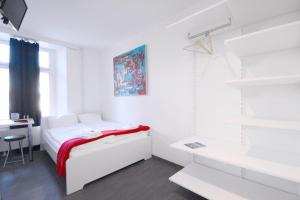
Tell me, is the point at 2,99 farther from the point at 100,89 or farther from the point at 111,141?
the point at 111,141

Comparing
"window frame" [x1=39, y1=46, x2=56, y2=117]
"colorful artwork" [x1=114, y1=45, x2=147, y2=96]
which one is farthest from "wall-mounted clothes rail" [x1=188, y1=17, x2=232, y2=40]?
"window frame" [x1=39, y1=46, x2=56, y2=117]

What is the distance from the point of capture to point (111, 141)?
2285mm

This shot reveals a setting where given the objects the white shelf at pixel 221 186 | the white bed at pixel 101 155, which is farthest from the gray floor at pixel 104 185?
the white shelf at pixel 221 186

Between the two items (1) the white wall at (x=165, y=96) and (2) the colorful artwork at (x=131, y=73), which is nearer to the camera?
(1) the white wall at (x=165, y=96)

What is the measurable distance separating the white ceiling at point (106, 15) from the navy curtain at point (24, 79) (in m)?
0.38

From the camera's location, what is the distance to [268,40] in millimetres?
1252

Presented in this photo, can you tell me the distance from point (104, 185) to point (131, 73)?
2.08 meters

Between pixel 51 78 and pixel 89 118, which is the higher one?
Result: pixel 51 78

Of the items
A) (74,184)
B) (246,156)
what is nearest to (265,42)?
(246,156)

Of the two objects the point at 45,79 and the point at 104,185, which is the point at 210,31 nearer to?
the point at 104,185

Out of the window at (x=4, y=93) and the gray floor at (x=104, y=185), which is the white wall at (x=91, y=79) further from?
the gray floor at (x=104, y=185)

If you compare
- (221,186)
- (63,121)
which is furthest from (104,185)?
(63,121)

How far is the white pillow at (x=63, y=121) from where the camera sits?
10.6 feet

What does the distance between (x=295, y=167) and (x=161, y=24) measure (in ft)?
8.25
